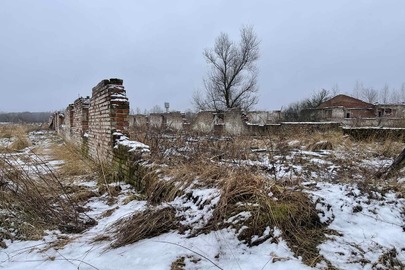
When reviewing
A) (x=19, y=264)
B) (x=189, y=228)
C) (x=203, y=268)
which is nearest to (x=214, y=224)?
(x=189, y=228)

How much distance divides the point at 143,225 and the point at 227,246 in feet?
2.60

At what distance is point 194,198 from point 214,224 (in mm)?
503

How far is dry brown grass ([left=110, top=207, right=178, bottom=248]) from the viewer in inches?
102

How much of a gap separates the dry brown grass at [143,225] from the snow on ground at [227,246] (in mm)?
62

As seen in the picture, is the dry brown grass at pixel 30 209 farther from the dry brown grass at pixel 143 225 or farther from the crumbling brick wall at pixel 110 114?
the crumbling brick wall at pixel 110 114

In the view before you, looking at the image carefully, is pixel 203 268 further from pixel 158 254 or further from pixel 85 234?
pixel 85 234

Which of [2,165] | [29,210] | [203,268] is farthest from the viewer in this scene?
[2,165]

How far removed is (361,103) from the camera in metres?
37.7

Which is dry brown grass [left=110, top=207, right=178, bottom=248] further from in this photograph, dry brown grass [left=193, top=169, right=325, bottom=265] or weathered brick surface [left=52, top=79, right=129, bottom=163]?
weathered brick surface [left=52, top=79, right=129, bottom=163]

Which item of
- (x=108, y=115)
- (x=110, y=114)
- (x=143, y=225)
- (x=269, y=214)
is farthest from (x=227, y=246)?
(x=108, y=115)

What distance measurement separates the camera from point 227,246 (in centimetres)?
236

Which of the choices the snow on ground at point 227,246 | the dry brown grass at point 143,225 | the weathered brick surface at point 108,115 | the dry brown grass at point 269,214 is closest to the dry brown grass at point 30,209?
the snow on ground at point 227,246

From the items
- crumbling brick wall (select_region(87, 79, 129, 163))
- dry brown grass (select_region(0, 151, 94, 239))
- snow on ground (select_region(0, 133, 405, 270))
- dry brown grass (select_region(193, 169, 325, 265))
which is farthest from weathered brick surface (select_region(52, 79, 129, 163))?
dry brown grass (select_region(193, 169, 325, 265))

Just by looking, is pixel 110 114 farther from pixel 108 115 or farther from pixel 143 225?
pixel 143 225
